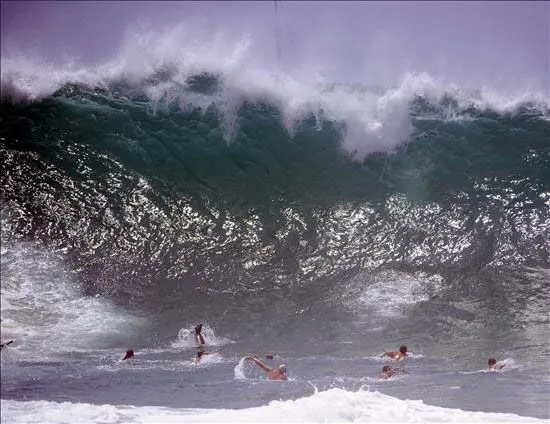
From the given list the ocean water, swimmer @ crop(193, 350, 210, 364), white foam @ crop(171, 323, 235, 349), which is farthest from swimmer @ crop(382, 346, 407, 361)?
swimmer @ crop(193, 350, 210, 364)

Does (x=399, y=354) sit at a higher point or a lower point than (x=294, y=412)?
higher

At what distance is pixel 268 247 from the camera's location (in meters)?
4.21

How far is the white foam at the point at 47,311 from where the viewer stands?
135 inches

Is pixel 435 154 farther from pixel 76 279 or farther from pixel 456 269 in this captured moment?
pixel 76 279

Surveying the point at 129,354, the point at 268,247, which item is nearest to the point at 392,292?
the point at 268,247

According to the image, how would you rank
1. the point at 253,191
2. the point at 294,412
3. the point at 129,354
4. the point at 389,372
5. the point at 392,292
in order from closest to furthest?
the point at 294,412 < the point at 389,372 < the point at 129,354 < the point at 392,292 < the point at 253,191

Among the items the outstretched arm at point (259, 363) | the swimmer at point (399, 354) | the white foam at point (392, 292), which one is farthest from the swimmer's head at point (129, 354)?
the swimmer at point (399, 354)

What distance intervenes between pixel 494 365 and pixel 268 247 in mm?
1995

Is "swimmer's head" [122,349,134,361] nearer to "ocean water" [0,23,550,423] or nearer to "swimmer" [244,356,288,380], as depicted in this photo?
"ocean water" [0,23,550,423]

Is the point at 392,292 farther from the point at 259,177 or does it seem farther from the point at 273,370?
the point at 259,177

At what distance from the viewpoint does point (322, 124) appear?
5.46 m

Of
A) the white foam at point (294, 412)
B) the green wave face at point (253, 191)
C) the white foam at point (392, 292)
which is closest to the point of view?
the white foam at point (294, 412)

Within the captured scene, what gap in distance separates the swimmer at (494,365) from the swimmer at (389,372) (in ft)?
2.03

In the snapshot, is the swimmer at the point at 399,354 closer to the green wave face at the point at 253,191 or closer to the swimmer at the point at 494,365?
the swimmer at the point at 494,365
